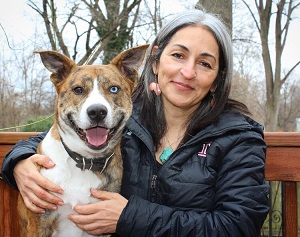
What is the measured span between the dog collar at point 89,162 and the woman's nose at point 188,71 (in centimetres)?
66

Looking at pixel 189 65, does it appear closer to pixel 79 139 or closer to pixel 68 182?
pixel 79 139

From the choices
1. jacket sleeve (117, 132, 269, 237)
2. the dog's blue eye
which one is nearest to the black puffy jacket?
jacket sleeve (117, 132, 269, 237)

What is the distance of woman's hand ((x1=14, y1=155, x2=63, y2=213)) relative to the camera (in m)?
2.04

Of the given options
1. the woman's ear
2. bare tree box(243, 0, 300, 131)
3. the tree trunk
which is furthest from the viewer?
bare tree box(243, 0, 300, 131)

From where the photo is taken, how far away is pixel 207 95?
2.51 meters

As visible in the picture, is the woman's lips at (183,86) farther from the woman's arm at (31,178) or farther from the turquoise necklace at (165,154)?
the woman's arm at (31,178)

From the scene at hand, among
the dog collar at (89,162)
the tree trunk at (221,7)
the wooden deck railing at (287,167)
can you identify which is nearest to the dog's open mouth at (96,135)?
the dog collar at (89,162)

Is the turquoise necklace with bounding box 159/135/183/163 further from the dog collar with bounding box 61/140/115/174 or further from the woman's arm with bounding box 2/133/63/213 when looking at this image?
the woman's arm with bounding box 2/133/63/213

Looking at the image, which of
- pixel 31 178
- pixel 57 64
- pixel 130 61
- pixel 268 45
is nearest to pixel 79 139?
pixel 31 178

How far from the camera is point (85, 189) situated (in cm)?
214

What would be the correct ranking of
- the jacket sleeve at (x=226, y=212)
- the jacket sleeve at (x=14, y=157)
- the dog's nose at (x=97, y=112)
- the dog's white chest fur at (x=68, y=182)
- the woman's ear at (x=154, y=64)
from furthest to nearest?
the woman's ear at (x=154, y=64) → the jacket sleeve at (x=14, y=157) → the dog's white chest fur at (x=68, y=182) → the dog's nose at (x=97, y=112) → the jacket sleeve at (x=226, y=212)

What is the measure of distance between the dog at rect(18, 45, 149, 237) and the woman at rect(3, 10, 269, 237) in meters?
0.07

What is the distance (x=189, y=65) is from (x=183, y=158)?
55cm

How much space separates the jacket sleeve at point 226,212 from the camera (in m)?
1.89
